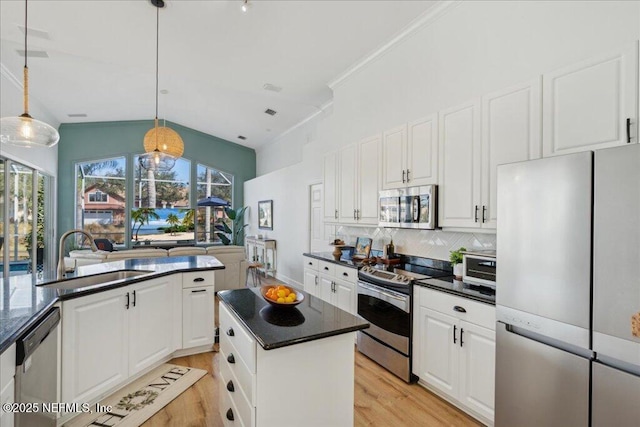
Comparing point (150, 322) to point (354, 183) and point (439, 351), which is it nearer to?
point (439, 351)

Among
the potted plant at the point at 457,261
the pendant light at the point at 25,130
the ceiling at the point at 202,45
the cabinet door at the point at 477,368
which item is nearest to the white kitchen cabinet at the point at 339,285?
the potted plant at the point at 457,261

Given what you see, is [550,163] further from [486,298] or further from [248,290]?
[248,290]

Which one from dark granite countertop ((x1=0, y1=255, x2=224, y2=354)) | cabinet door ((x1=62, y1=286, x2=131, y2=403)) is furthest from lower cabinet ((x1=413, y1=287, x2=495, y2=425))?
cabinet door ((x1=62, y1=286, x2=131, y2=403))

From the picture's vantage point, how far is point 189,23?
11.8ft

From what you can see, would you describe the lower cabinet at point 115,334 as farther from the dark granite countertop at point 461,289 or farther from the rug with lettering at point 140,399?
the dark granite countertop at point 461,289

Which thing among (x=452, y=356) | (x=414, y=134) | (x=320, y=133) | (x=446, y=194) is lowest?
(x=452, y=356)

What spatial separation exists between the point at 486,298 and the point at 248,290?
5.53ft

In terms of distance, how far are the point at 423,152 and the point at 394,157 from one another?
420mm

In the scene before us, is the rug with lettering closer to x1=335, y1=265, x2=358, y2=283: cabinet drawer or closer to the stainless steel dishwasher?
the stainless steel dishwasher

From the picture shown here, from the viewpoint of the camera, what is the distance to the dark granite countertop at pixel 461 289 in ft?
7.38

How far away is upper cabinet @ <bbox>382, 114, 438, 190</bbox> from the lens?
3.03 metres

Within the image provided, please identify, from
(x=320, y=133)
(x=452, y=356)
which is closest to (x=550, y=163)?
(x=452, y=356)

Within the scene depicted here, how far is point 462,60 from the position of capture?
3.03 metres

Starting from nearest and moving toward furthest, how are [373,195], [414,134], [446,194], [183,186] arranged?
[446,194], [414,134], [373,195], [183,186]
